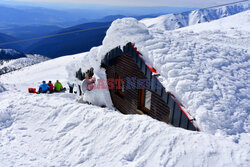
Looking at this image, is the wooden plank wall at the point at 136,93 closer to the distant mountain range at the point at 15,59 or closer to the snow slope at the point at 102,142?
the snow slope at the point at 102,142

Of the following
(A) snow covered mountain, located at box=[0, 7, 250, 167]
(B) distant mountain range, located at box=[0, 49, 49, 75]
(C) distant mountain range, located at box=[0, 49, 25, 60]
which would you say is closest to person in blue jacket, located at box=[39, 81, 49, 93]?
(A) snow covered mountain, located at box=[0, 7, 250, 167]

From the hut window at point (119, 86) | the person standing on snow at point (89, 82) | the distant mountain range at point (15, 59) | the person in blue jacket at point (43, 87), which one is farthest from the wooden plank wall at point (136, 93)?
the distant mountain range at point (15, 59)

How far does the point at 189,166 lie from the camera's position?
11.9 ft

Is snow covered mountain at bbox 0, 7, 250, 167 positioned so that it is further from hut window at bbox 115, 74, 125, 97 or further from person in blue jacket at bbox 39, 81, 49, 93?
person in blue jacket at bbox 39, 81, 49, 93

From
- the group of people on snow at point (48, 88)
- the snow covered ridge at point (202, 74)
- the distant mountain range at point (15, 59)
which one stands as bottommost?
the distant mountain range at point (15, 59)

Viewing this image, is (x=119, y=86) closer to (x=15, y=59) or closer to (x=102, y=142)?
(x=102, y=142)

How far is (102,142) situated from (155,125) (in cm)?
150

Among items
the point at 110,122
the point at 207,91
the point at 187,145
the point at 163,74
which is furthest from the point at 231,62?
the point at 110,122

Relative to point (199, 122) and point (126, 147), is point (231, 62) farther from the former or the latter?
point (126, 147)

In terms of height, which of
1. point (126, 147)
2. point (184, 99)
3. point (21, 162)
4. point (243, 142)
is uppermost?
point (184, 99)

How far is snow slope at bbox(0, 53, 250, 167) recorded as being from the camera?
12.5ft

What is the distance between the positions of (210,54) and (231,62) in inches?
34.0

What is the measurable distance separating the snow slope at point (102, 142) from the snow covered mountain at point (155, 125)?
0.7 inches

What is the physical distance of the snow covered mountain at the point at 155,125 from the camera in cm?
398
